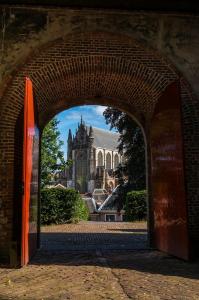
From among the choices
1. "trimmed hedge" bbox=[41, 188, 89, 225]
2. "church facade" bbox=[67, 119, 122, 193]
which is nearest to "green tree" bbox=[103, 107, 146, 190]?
"trimmed hedge" bbox=[41, 188, 89, 225]

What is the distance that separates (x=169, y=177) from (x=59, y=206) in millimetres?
9976

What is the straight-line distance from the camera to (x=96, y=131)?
99.6 metres

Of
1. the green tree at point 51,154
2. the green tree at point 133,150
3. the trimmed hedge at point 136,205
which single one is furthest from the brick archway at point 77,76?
the green tree at point 133,150

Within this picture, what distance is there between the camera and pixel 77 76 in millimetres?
9766

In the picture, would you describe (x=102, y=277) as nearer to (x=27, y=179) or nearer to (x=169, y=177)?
(x=27, y=179)

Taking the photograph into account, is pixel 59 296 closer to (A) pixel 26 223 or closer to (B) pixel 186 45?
(A) pixel 26 223

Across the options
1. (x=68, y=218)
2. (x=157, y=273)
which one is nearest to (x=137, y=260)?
(x=157, y=273)

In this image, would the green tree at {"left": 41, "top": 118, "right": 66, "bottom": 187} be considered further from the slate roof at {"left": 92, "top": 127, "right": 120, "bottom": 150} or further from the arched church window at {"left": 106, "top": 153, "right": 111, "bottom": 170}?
the arched church window at {"left": 106, "top": 153, "right": 111, "bottom": 170}

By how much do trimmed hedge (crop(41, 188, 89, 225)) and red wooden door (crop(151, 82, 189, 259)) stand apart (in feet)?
26.9

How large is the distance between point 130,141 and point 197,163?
54.7 feet

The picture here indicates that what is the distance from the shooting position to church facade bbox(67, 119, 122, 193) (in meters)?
94.9

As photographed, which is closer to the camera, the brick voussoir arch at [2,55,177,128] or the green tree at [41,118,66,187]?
the brick voussoir arch at [2,55,177,128]

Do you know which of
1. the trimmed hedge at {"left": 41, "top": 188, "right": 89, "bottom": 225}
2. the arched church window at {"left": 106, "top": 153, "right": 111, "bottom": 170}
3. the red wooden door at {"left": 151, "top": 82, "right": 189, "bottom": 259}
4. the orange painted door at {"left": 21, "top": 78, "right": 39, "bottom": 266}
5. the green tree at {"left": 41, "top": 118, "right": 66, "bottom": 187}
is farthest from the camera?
the arched church window at {"left": 106, "top": 153, "right": 111, "bottom": 170}

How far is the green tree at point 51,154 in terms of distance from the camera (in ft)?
74.1
